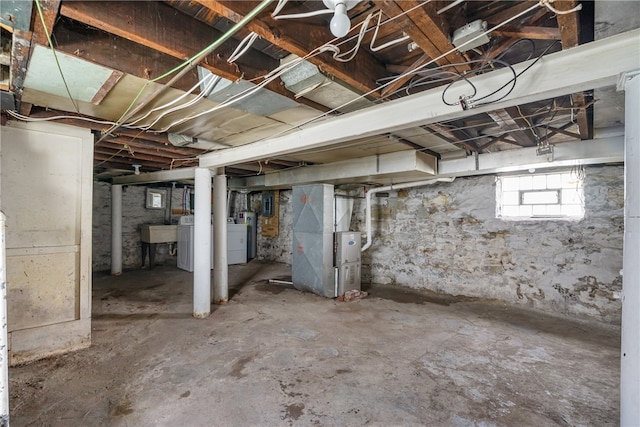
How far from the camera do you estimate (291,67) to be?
1555 mm

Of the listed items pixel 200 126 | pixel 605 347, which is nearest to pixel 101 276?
pixel 200 126

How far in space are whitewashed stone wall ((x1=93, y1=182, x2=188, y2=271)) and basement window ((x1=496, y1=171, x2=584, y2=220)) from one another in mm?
6543

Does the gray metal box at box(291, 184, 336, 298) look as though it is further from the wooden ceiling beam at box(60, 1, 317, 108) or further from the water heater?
the wooden ceiling beam at box(60, 1, 317, 108)

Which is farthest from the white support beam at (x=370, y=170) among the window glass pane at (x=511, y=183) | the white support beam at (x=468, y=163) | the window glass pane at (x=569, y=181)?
the window glass pane at (x=569, y=181)

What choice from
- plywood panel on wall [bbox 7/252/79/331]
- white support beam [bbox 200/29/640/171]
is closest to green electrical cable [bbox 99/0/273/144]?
white support beam [bbox 200/29/640/171]

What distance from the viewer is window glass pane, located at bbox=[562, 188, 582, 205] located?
350 cm

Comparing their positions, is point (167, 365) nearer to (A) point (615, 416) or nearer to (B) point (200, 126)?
(B) point (200, 126)

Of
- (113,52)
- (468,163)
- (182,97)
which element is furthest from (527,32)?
(468,163)

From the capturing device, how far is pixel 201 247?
3.44m

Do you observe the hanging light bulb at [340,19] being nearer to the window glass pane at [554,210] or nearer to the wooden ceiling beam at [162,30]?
the wooden ceiling beam at [162,30]

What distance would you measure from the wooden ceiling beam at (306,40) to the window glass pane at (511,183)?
3103 millimetres

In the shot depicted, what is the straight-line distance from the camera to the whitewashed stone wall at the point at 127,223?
19.2ft

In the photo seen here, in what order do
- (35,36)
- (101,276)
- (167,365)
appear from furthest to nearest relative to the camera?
(101,276) → (167,365) → (35,36)

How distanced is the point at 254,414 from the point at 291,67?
2.01 meters
